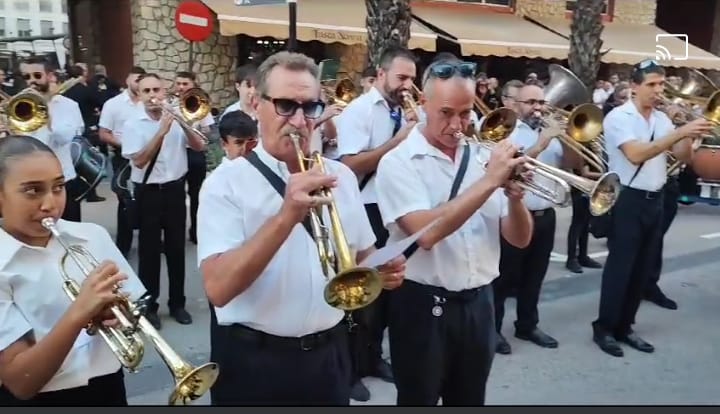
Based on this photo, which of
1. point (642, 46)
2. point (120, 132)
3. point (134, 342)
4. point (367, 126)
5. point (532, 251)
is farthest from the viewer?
point (642, 46)

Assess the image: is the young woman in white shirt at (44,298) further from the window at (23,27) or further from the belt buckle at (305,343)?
the window at (23,27)

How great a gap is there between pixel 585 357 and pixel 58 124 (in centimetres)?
465

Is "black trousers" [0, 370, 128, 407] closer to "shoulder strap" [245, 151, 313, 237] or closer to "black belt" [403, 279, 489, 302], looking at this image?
"shoulder strap" [245, 151, 313, 237]

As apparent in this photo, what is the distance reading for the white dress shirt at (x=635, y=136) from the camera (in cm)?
506

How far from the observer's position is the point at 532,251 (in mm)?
5469

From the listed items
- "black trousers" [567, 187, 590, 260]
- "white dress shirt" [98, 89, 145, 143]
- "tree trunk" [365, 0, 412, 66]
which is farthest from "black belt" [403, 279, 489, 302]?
"tree trunk" [365, 0, 412, 66]

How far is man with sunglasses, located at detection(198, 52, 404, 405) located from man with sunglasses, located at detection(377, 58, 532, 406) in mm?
680

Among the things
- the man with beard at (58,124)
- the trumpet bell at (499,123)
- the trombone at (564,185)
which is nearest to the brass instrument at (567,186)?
the trombone at (564,185)

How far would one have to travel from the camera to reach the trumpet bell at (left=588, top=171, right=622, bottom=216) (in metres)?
3.47

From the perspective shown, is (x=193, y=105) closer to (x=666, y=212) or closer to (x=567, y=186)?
(x=567, y=186)

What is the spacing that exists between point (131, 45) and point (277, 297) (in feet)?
36.7

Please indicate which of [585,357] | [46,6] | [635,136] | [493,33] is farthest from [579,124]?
[46,6]

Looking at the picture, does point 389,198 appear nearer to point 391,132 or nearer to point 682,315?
point 391,132

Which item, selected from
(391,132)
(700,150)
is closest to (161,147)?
(391,132)
